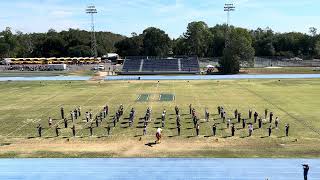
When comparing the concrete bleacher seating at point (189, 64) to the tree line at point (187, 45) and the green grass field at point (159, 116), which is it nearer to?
the green grass field at point (159, 116)

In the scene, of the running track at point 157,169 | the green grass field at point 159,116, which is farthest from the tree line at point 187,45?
the running track at point 157,169

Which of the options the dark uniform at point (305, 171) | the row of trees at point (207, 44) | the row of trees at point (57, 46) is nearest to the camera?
the dark uniform at point (305, 171)

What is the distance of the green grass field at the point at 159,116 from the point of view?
76.2 feet

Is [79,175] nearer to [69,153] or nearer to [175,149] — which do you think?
[69,153]

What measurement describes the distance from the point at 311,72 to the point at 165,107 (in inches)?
1712

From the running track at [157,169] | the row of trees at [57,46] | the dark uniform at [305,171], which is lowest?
the running track at [157,169]

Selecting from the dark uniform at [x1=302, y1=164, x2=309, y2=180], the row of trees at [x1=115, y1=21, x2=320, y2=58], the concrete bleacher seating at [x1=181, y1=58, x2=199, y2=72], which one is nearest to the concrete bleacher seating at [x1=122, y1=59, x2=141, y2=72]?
the concrete bleacher seating at [x1=181, y1=58, x2=199, y2=72]

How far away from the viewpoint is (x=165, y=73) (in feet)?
244

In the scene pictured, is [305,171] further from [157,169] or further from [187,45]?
[187,45]

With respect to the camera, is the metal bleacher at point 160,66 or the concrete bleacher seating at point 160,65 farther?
the concrete bleacher seating at point 160,65

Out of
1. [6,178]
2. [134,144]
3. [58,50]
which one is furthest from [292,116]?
[58,50]

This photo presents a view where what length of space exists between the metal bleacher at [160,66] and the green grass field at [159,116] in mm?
19278

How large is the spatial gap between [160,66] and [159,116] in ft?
155

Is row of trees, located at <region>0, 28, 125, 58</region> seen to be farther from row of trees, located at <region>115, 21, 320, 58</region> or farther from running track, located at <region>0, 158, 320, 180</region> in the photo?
running track, located at <region>0, 158, 320, 180</region>
